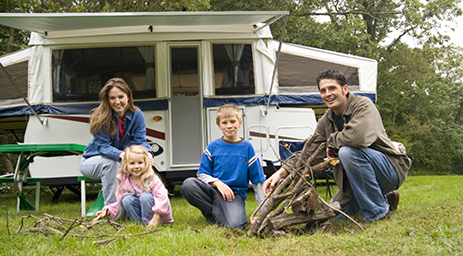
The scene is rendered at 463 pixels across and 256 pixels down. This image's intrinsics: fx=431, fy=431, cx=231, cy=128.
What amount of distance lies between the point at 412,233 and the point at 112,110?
2.69 metres

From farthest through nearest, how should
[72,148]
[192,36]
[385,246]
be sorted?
[192,36], [72,148], [385,246]

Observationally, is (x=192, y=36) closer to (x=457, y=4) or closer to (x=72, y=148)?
(x=72, y=148)

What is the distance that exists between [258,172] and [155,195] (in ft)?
2.73

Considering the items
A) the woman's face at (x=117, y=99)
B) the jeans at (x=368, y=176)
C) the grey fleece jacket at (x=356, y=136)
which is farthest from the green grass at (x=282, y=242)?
the woman's face at (x=117, y=99)

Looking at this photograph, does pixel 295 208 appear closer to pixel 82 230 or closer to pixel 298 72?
pixel 82 230

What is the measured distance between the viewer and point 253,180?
11.4ft

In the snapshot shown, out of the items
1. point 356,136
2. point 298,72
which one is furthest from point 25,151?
point 298,72

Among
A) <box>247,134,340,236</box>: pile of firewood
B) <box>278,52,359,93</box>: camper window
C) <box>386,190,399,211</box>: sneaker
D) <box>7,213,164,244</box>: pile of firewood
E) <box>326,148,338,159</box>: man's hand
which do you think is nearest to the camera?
<box>7,213,164,244</box>: pile of firewood

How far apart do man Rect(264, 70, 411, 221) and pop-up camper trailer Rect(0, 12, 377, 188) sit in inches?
104

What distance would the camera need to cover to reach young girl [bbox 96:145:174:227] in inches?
130

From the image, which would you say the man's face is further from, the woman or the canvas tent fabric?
the canvas tent fabric

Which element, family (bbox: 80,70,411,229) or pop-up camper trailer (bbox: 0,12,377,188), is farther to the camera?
pop-up camper trailer (bbox: 0,12,377,188)

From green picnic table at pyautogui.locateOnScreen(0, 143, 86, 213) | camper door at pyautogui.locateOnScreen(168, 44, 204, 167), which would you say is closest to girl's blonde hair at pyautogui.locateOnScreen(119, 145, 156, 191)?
green picnic table at pyautogui.locateOnScreen(0, 143, 86, 213)

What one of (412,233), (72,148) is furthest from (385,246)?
(72,148)
